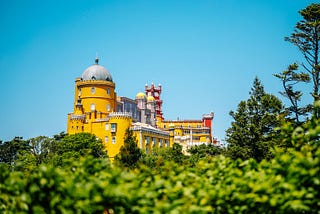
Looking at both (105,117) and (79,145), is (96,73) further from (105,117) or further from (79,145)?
(79,145)

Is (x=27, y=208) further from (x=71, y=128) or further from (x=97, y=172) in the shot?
(x=71, y=128)

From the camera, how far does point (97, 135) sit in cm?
6419

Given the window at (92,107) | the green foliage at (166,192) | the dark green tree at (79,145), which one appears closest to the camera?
the green foliage at (166,192)

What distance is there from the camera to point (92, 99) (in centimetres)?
6719

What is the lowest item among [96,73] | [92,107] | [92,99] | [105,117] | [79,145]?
[79,145]

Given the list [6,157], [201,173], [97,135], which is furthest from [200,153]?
[201,173]

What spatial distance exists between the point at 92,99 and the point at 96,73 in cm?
486

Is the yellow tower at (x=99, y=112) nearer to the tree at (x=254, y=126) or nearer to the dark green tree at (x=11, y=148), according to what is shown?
the dark green tree at (x=11, y=148)

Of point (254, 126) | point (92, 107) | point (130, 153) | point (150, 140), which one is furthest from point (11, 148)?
point (254, 126)

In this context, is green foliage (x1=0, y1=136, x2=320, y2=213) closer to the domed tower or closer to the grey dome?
the domed tower

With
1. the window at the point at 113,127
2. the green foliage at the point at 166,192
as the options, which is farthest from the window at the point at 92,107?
the green foliage at the point at 166,192

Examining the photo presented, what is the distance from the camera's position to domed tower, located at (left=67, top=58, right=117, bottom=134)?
65062 mm

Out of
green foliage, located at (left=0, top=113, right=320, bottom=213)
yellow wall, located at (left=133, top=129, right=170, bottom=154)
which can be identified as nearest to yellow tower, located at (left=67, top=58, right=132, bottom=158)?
yellow wall, located at (left=133, top=129, right=170, bottom=154)

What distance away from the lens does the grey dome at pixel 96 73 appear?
6975 centimetres
